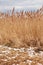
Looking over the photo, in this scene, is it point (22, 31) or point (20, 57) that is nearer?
point (20, 57)

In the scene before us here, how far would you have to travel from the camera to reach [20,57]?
17.0 feet

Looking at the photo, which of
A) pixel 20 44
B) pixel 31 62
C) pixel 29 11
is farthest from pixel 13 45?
pixel 31 62

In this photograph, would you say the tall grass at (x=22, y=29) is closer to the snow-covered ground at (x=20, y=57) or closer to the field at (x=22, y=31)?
the field at (x=22, y=31)

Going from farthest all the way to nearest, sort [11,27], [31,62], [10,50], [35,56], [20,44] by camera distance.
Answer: [11,27], [20,44], [10,50], [35,56], [31,62]

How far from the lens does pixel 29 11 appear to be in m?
7.35

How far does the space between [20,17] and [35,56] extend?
8.03ft

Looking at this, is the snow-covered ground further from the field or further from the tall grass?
the tall grass

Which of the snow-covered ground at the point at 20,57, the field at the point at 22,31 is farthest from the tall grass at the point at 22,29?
the snow-covered ground at the point at 20,57

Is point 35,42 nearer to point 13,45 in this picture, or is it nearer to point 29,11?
point 13,45

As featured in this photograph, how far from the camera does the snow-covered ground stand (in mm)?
4832

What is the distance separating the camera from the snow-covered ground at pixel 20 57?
4.83m

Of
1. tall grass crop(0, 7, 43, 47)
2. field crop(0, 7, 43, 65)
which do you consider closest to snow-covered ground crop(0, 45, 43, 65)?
field crop(0, 7, 43, 65)

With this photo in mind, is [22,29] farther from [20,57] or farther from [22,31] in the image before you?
[20,57]

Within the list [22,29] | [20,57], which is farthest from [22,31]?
[20,57]
